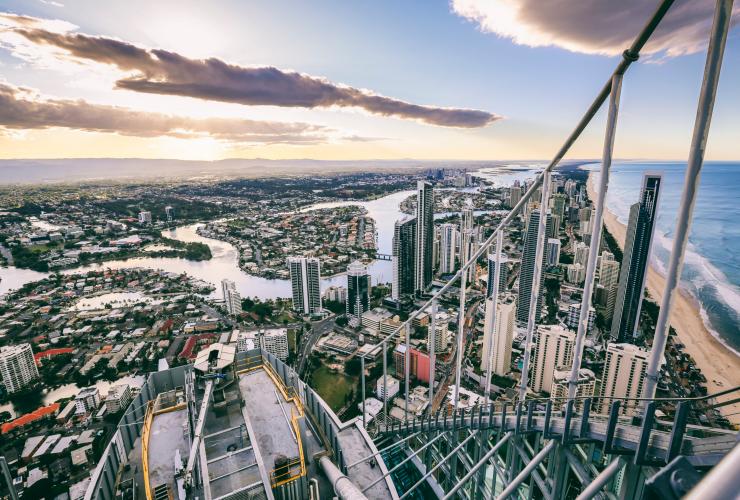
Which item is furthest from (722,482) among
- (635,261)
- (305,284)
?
(305,284)

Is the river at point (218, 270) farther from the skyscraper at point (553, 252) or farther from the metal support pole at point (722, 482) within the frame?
the metal support pole at point (722, 482)

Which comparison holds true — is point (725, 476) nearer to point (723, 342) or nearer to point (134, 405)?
point (134, 405)

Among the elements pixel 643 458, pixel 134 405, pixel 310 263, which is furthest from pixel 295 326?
pixel 643 458

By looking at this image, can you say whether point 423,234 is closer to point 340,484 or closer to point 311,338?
point 311,338

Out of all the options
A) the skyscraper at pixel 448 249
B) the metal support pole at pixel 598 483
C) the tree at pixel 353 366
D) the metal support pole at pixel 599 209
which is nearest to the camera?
the metal support pole at pixel 598 483

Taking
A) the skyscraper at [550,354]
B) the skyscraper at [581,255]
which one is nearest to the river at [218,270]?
the skyscraper at [581,255]

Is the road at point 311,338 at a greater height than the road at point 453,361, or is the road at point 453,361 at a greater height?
the road at point 453,361
